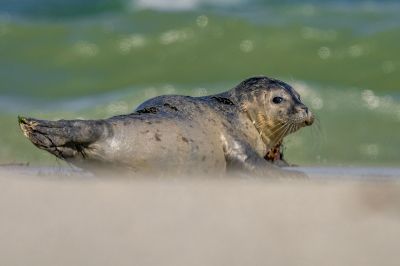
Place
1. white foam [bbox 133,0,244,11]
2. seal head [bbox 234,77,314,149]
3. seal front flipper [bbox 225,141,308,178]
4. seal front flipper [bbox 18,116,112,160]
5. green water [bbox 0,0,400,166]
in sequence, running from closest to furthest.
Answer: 1. seal front flipper [bbox 18,116,112,160]
2. seal front flipper [bbox 225,141,308,178]
3. seal head [bbox 234,77,314,149]
4. green water [bbox 0,0,400,166]
5. white foam [bbox 133,0,244,11]

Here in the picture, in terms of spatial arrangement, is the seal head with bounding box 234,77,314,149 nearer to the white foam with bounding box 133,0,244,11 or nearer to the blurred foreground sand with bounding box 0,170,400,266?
the blurred foreground sand with bounding box 0,170,400,266

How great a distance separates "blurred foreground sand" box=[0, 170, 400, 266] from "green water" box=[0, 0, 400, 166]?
21.6ft

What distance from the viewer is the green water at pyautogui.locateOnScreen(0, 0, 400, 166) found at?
10531 mm

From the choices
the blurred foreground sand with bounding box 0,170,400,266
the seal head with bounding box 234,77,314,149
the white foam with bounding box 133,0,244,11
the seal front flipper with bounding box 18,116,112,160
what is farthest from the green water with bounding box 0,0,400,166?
the blurred foreground sand with bounding box 0,170,400,266

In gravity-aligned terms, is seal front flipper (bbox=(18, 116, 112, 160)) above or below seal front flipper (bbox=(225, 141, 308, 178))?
above

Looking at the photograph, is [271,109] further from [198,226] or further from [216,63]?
[216,63]

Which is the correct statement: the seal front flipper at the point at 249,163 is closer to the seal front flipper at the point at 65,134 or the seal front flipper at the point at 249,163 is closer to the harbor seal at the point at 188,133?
the harbor seal at the point at 188,133

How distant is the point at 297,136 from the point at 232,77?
2756mm

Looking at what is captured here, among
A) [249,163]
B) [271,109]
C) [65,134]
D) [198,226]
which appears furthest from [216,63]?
[198,226]

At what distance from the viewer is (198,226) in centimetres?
239

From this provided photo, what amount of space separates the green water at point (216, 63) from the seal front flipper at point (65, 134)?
194 inches

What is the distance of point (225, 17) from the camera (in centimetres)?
1477

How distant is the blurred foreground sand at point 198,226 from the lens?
89.2 inches

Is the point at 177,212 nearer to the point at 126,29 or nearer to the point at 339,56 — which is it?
the point at 339,56
